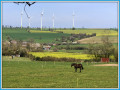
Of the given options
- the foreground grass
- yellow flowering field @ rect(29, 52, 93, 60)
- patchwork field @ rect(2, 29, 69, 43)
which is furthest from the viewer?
patchwork field @ rect(2, 29, 69, 43)

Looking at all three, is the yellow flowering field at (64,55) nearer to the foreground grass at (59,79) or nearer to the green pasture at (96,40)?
the green pasture at (96,40)

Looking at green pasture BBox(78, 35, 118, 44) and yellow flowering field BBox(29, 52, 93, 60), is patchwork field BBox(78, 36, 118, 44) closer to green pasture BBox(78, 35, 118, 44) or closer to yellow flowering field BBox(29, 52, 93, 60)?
green pasture BBox(78, 35, 118, 44)

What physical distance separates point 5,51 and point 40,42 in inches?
416

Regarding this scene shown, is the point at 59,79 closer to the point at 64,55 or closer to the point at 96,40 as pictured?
the point at 64,55

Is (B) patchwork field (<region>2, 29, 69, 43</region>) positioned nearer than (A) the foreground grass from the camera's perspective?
No

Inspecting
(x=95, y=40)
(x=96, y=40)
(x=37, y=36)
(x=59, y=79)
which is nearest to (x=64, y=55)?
(x=37, y=36)

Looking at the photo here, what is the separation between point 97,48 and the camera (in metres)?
62.4

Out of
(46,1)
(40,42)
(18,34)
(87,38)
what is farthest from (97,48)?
(46,1)

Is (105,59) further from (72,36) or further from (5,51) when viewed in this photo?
(5,51)

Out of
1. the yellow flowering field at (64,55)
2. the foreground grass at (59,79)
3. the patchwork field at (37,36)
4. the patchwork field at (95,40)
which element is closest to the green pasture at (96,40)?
the patchwork field at (95,40)

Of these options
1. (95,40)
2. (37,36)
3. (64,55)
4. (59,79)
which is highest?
(37,36)

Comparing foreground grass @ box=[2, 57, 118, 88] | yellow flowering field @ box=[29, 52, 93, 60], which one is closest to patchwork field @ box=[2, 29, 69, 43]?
yellow flowering field @ box=[29, 52, 93, 60]

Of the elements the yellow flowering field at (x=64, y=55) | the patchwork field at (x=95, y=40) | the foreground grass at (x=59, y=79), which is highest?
the patchwork field at (x=95, y=40)

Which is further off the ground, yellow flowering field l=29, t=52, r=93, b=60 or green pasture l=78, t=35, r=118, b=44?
green pasture l=78, t=35, r=118, b=44
